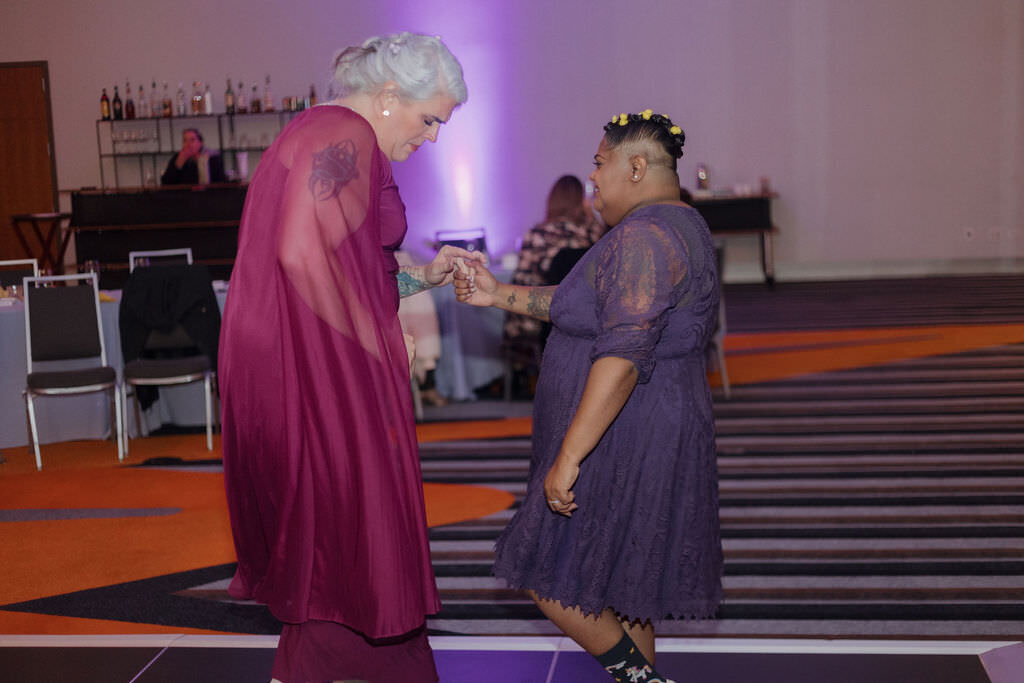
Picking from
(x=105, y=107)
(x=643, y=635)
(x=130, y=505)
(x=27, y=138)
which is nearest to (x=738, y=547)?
(x=643, y=635)

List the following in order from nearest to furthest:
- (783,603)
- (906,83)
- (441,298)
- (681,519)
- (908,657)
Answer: (681,519), (908,657), (783,603), (441,298), (906,83)

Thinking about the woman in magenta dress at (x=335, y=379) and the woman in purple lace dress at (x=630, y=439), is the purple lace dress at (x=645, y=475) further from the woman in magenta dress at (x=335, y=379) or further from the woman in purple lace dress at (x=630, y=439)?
the woman in magenta dress at (x=335, y=379)

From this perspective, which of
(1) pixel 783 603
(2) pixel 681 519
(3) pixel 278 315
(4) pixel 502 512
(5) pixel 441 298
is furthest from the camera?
(5) pixel 441 298

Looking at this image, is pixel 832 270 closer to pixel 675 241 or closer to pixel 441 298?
pixel 441 298

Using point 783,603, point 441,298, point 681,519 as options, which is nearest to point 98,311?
point 441,298

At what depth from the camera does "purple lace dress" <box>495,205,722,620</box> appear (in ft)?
6.33

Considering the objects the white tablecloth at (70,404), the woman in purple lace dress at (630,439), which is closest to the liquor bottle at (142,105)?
the white tablecloth at (70,404)

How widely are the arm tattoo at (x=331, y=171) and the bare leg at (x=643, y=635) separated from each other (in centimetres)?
104

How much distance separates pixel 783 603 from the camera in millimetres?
3135

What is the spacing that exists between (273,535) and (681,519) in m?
0.76

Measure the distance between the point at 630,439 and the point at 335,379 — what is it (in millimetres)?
562

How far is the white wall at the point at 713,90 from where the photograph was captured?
1168 centimetres

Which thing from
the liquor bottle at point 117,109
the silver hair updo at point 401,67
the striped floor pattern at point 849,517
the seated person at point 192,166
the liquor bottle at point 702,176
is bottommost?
the striped floor pattern at point 849,517

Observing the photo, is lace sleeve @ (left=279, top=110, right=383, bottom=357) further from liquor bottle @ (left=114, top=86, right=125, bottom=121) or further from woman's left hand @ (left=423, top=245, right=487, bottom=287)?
liquor bottle @ (left=114, top=86, right=125, bottom=121)
